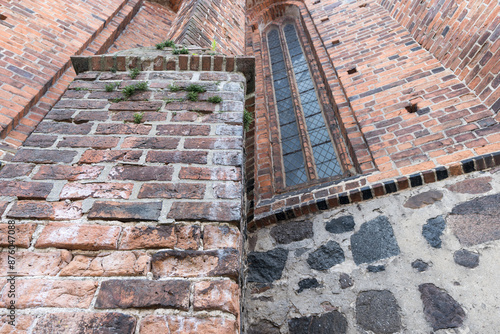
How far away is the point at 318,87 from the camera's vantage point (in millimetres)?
5078

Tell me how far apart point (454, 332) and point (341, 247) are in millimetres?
923

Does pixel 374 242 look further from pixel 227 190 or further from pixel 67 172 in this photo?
pixel 67 172

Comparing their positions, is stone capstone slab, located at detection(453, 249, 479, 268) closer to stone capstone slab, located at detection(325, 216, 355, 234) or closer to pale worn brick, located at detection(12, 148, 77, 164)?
stone capstone slab, located at detection(325, 216, 355, 234)

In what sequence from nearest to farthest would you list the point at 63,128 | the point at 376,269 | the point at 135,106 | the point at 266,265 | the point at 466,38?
the point at 63,128 < the point at 135,106 < the point at 376,269 < the point at 266,265 < the point at 466,38

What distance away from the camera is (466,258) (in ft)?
7.05

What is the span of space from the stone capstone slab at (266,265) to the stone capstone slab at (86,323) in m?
1.85

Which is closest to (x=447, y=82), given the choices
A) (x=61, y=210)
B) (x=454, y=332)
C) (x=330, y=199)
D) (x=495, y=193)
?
(x=495, y=193)

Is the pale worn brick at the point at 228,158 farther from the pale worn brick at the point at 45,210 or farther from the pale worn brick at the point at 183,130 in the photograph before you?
the pale worn brick at the point at 45,210

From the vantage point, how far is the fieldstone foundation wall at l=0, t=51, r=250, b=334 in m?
0.98

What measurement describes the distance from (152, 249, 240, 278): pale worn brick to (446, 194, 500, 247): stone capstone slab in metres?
1.93

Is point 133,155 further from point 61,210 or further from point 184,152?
point 61,210

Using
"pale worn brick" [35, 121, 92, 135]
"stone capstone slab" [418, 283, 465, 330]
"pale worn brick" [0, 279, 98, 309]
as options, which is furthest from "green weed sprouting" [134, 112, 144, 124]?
"stone capstone slab" [418, 283, 465, 330]

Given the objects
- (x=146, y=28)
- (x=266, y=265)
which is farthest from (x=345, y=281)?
(x=146, y=28)

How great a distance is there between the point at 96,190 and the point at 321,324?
1786mm
